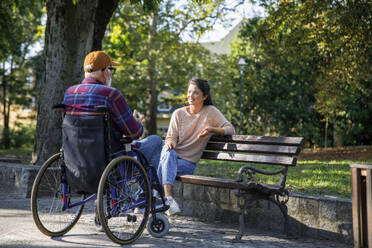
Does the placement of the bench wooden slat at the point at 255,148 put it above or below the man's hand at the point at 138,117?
below

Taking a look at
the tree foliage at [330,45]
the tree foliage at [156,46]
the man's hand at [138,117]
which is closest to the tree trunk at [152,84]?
the tree foliage at [156,46]

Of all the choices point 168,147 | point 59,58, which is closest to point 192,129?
point 168,147

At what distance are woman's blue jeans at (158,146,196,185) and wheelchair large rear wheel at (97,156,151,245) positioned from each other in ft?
2.18

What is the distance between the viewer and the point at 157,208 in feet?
15.5

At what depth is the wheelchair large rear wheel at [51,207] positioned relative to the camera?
435 centimetres

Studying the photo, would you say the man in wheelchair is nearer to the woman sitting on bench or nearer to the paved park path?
the paved park path

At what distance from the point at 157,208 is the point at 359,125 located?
67.1 feet

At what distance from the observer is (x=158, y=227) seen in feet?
15.3

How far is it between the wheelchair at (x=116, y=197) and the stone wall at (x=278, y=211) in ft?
3.75

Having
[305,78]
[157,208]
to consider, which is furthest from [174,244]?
[305,78]

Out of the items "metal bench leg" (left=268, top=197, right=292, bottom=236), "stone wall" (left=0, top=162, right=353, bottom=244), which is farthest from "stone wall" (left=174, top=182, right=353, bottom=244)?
"metal bench leg" (left=268, top=197, right=292, bottom=236)

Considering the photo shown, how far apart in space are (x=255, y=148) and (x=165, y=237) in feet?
4.66

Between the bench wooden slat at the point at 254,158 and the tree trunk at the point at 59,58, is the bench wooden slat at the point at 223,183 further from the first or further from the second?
the tree trunk at the point at 59,58

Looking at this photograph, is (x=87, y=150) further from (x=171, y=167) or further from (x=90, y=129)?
(x=171, y=167)
